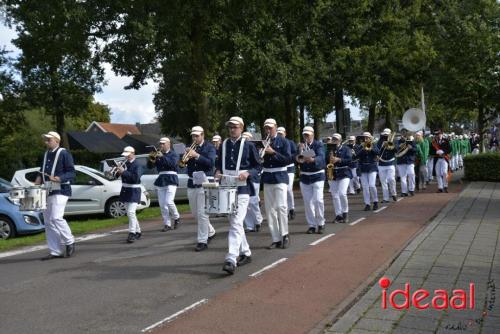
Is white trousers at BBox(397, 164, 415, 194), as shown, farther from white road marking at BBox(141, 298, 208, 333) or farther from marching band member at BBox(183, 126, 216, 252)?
white road marking at BBox(141, 298, 208, 333)

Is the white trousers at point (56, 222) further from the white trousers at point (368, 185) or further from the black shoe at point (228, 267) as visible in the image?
the white trousers at point (368, 185)

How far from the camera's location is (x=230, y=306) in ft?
21.6

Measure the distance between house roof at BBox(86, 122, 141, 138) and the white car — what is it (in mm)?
69980

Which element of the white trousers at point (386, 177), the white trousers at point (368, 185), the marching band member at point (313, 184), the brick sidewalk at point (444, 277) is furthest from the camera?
the white trousers at point (386, 177)

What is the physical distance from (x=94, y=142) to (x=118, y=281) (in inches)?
1704

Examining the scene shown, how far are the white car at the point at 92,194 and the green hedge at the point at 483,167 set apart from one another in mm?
12615

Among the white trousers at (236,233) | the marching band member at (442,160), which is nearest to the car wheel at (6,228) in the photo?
the white trousers at (236,233)

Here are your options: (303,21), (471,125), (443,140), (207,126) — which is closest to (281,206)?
(443,140)

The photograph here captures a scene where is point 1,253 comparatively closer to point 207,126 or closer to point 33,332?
point 33,332

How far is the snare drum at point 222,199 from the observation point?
8133 mm

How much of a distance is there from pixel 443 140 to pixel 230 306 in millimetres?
14362

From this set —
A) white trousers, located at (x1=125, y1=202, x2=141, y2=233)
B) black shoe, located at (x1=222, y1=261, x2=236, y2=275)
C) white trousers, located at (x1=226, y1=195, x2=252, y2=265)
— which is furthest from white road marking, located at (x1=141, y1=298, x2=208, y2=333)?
white trousers, located at (x1=125, y1=202, x2=141, y2=233)

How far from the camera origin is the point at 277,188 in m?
9.98

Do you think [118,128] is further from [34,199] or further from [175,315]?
[175,315]
